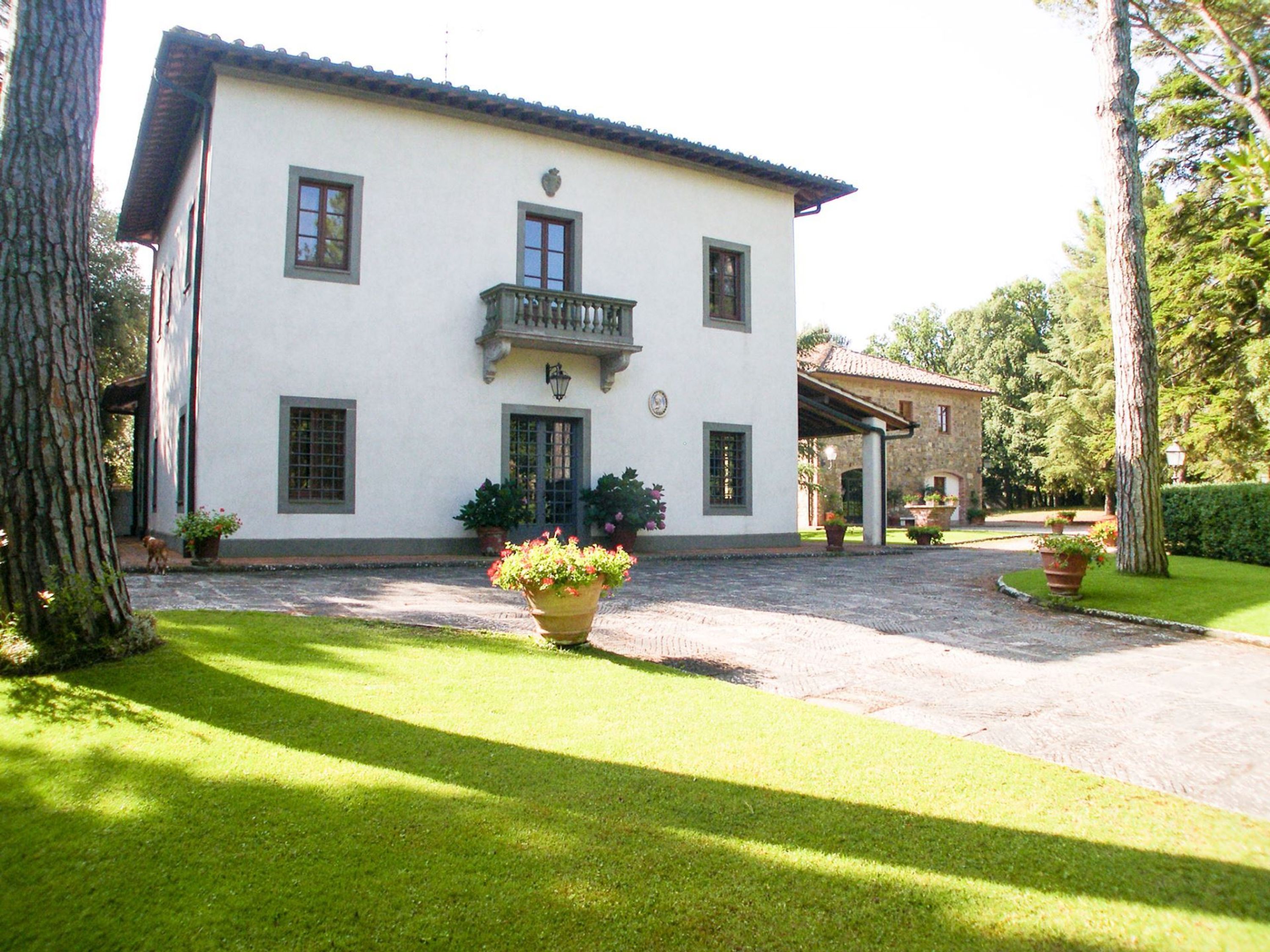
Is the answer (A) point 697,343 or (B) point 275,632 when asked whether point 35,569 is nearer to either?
(B) point 275,632


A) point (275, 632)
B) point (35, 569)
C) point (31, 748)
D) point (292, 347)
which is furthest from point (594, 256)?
point (31, 748)

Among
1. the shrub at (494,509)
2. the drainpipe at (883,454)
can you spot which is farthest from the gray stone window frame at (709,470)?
the shrub at (494,509)

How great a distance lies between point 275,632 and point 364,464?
27.3 ft

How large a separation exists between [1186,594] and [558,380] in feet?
33.8

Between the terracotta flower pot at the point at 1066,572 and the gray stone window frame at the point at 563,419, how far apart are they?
828cm

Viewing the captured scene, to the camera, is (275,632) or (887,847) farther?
(275,632)

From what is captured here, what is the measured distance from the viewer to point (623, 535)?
620 inches

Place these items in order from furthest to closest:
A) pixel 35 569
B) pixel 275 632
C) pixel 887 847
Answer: pixel 275 632 < pixel 35 569 < pixel 887 847

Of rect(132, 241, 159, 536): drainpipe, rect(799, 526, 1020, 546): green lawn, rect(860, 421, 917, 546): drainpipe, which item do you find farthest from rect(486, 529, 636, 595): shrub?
rect(132, 241, 159, 536): drainpipe

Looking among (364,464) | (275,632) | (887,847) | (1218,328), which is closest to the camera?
(887,847)

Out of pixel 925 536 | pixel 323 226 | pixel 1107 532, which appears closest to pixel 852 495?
pixel 925 536

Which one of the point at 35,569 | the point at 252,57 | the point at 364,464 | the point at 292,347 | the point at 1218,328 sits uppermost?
the point at 252,57

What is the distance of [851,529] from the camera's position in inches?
1137

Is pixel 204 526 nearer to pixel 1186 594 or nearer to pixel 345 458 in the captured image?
pixel 345 458
